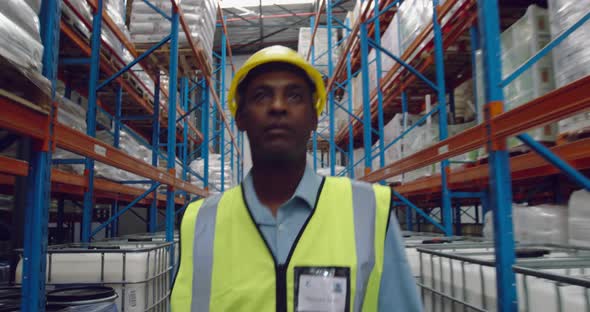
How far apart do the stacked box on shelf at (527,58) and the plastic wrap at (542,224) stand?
1.90 ft

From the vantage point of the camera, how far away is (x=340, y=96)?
14625 millimetres

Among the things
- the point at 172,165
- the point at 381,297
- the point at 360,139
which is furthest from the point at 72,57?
the point at 360,139

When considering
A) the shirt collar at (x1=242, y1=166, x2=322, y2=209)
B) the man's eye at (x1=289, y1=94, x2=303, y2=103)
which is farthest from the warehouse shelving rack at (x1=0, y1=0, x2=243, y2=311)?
the man's eye at (x1=289, y1=94, x2=303, y2=103)

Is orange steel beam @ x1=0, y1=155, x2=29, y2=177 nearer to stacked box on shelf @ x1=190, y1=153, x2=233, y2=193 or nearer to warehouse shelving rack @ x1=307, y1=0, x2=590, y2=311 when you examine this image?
warehouse shelving rack @ x1=307, y1=0, x2=590, y2=311

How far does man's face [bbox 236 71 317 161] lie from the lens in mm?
1532

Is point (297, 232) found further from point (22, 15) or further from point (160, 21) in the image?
point (160, 21)

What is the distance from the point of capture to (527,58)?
12.4 feet

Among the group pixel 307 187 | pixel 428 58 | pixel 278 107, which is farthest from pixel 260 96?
pixel 428 58

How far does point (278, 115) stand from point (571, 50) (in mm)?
2567

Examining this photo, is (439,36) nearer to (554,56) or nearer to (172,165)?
(554,56)

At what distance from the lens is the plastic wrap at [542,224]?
352 cm

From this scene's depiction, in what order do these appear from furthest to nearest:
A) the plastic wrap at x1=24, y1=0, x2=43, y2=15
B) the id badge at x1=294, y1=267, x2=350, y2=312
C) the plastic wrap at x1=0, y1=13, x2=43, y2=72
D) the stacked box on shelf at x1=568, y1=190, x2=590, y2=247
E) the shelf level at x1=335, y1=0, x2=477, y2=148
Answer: the shelf level at x1=335, y1=0, x2=477, y2=148 → the stacked box on shelf at x1=568, y1=190, x2=590, y2=247 → the plastic wrap at x1=24, y1=0, x2=43, y2=15 → the plastic wrap at x1=0, y1=13, x2=43, y2=72 → the id badge at x1=294, y1=267, x2=350, y2=312

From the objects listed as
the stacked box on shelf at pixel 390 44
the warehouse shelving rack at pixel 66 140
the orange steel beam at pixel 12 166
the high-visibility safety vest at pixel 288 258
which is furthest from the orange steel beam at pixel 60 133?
the stacked box on shelf at pixel 390 44

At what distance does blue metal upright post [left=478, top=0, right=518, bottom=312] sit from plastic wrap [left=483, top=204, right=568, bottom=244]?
1497 mm
